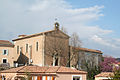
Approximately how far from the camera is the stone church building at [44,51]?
1820 inches

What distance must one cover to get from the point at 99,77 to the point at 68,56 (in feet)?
66.8

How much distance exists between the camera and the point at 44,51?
150 feet

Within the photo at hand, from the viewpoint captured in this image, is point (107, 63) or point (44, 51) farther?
point (107, 63)

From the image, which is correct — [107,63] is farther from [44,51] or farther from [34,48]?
[34,48]

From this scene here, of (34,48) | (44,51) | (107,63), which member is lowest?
(107,63)

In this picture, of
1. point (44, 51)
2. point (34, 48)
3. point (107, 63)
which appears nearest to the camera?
point (44, 51)

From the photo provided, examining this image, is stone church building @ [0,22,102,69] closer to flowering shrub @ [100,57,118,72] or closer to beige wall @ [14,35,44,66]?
beige wall @ [14,35,44,66]

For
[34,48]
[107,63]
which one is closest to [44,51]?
[34,48]

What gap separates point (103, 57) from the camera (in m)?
60.2

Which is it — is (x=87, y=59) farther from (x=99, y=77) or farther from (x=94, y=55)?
(x=99, y=77)

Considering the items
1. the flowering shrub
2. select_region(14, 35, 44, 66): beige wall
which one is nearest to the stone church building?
select_region(14, 35, 44, 66): beige wall

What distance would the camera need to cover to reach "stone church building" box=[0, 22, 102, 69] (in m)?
46.2

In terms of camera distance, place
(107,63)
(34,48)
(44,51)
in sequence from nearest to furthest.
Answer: (44,51) → (34,48) → (107,63)

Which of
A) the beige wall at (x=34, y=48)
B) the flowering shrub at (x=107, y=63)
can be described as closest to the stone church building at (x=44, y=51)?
the beige wall at (x=34, y=48)
